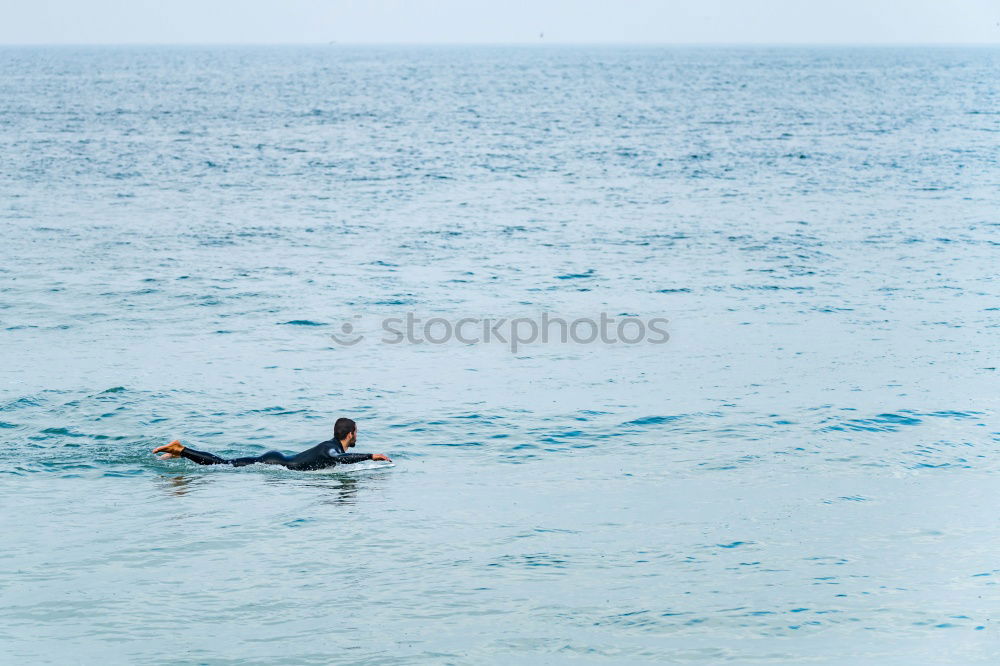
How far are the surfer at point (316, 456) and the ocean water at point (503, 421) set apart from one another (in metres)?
0.25

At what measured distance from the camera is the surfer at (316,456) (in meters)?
19.8

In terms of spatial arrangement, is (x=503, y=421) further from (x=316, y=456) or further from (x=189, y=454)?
(x=189, y=454)

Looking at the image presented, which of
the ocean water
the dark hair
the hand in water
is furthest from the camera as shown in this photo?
the dark hair

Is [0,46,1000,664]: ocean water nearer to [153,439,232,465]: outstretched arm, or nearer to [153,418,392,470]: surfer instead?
[153,418,392,470]: surfer

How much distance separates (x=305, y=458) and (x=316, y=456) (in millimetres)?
217

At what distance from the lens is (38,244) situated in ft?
132

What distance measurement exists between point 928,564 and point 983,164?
5202 cm

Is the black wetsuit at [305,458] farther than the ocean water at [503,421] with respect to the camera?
Yes

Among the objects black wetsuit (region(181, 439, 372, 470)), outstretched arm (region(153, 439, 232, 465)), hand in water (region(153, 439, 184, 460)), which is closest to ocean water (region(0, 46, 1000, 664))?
black wetsuit (region(181, 439, 372, 470))

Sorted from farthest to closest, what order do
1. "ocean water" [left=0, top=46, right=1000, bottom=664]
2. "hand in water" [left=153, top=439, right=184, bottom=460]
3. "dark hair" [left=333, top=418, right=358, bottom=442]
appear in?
1. "dark hair" [left=333, top=418, right=358, bottom=442]
2. "hand in water" [left=153, top=439, right=184, bottom=460]
3. "ocean water" [left=0, top=46, right=1000, bottom=664]

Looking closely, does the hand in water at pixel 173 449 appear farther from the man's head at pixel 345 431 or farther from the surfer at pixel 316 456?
the man's head at pixel 345 431

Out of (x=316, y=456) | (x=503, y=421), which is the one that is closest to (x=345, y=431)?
(x=316, y=456)

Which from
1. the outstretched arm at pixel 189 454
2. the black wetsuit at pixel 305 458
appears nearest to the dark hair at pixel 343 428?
the black wetsuit at pixel 305 458

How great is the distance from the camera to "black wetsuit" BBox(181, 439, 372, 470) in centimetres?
1981
